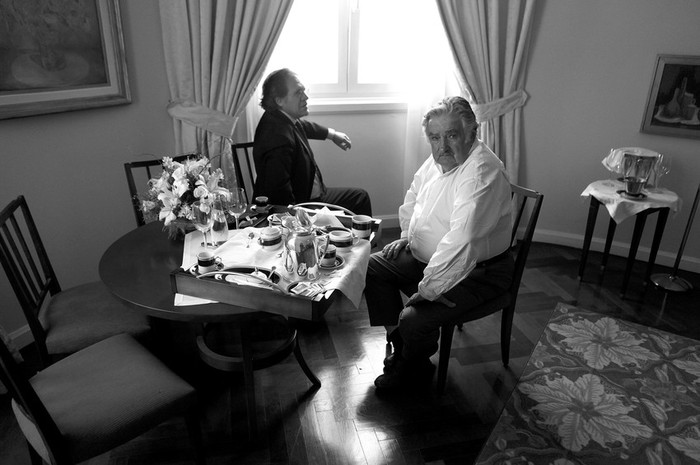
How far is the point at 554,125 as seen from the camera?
3656mm

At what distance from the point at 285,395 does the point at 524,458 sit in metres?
1.03

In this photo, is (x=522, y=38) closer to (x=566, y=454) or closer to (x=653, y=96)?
(x=653, y=96)

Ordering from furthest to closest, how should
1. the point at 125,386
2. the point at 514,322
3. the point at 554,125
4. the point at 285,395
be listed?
the point at 554,125 < the point at 514,322 < the point at 285,395 < the point at 125,386

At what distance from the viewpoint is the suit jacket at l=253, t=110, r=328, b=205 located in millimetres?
2717

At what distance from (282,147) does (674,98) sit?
2618mm

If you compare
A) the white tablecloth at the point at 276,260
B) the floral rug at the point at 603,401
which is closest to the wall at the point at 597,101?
the floral rug at the point at 603,401

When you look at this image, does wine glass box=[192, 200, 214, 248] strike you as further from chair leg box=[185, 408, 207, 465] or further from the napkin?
chair leg box=[185, 408, 207, 465]

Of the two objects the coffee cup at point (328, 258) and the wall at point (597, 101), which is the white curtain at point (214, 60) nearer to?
the coffee cup at point (328, 258)

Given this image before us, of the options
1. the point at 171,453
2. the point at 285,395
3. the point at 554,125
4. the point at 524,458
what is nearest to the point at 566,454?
the point at 524,458

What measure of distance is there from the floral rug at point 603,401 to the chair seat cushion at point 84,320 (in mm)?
1496

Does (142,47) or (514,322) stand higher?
(142,47)

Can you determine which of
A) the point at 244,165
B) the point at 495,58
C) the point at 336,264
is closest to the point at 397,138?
the point at 495,58

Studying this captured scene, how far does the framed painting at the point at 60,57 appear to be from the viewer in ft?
7.48

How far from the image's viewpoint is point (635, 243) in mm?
3068
